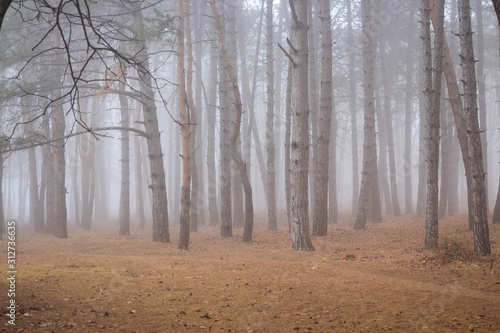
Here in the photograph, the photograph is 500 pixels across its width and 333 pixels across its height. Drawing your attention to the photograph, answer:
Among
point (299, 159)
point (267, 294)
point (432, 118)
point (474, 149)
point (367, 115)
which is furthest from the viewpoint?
point (367, 115)

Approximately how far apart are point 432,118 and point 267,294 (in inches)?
290

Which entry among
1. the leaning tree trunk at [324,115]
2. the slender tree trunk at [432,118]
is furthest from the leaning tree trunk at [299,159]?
the leaning tree trunk at [324,115]

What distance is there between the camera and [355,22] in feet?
88.5

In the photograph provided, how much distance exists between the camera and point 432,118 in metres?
11.2

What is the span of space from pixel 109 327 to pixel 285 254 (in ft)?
22.2

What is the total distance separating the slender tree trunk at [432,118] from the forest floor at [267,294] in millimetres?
1064

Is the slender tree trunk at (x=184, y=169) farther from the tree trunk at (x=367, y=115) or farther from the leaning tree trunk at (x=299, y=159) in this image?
the tree trunk at (x=367, y=115)

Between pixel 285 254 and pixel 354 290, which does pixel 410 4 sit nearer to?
pixel 285 254

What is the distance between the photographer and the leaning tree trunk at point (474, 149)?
903 centimetres

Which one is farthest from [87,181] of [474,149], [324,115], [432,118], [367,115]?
[474,149]

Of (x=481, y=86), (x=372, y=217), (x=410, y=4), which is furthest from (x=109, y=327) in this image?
(x=410, y=4)

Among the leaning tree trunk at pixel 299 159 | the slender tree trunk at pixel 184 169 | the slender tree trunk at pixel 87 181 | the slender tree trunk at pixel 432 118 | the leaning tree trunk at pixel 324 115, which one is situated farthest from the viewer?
the slender tree trunk at pixel 87 181

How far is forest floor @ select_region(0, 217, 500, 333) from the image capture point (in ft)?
16.8

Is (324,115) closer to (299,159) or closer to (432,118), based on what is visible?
(299,159)
